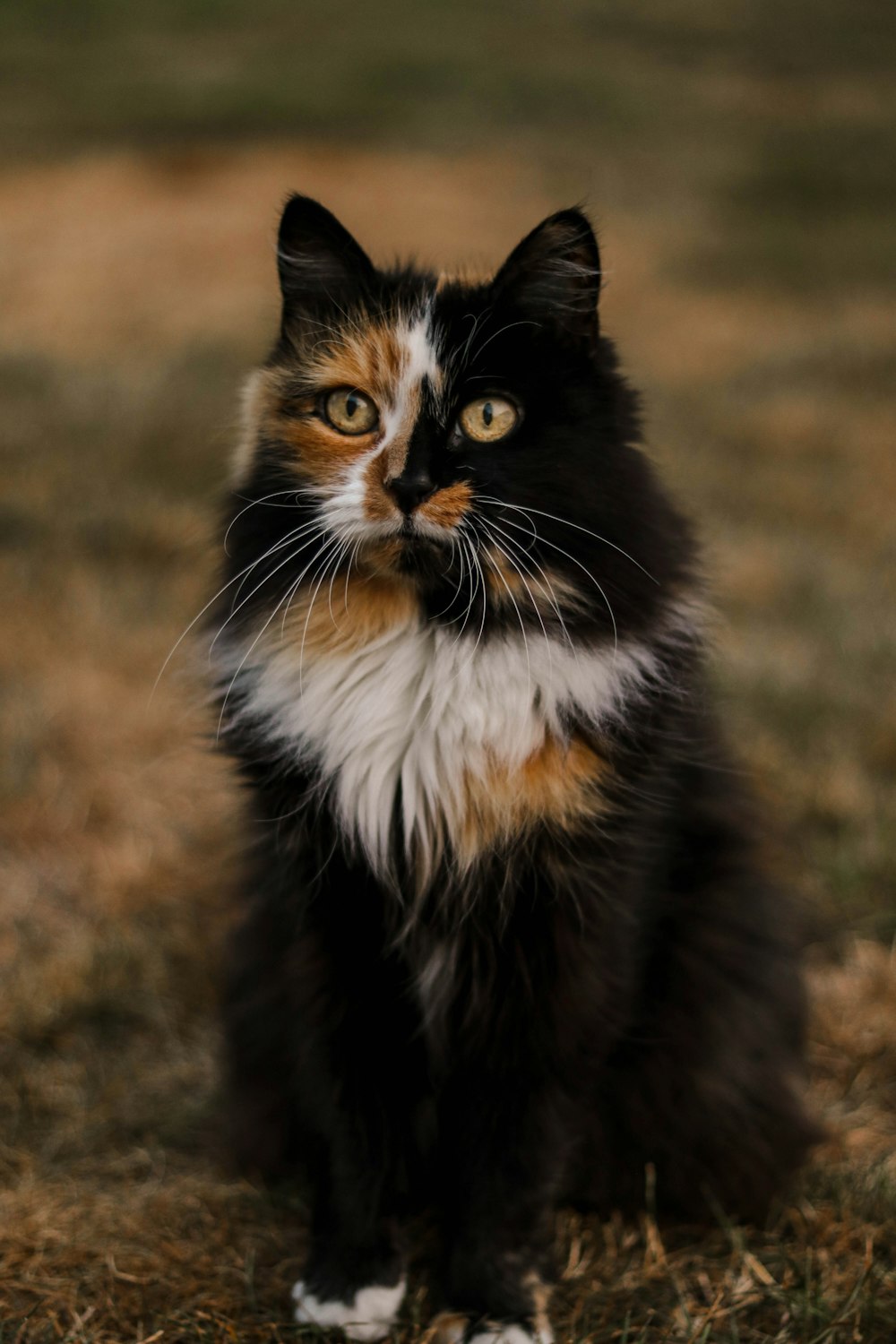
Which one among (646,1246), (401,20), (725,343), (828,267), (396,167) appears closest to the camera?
(646,1246)

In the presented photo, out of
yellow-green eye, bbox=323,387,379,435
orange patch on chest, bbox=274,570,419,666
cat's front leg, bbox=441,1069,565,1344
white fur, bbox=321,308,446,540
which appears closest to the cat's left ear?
white fur, bbox=321,308,446,540

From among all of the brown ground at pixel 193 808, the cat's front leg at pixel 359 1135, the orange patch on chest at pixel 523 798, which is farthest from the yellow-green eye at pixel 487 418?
the cat's front leg at pixel 359 1135

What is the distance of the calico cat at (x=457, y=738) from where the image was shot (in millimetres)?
1599

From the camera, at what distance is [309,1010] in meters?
1.78

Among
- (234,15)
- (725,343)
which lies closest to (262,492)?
(725,343)

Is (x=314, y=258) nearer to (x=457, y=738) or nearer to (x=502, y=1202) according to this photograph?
(x=457, y=738)

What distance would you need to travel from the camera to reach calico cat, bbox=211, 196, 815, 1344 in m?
1.60

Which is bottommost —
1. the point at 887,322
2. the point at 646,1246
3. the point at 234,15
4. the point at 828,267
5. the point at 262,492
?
the point at 646,1246

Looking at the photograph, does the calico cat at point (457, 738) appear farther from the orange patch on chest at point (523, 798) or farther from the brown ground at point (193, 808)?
the brown ground at point (193, 808)

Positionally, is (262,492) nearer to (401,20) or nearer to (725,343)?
(725,343)

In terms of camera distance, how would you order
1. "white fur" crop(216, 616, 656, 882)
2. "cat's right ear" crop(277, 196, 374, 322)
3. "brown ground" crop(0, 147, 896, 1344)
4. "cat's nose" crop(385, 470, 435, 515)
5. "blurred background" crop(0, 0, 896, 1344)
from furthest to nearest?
"blurred background" crop(0, 0, 896, 1344) → "brown ground" crop(0, 147, 896, 1344) → "cat's right ear" crop(277, 196, 374, 322) → "white fur" crop(216, 616, 656, 882) → "cat's nose" crop(385, 470, 435, 515)

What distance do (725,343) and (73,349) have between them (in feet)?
16.0

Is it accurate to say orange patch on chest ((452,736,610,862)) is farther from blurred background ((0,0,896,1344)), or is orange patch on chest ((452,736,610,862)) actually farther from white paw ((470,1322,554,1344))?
white paw ((470,1322,554,1344))

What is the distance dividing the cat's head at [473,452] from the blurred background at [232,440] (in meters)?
0.29
